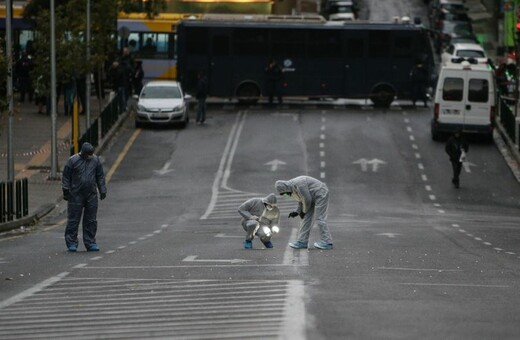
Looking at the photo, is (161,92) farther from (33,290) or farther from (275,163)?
(33,290)

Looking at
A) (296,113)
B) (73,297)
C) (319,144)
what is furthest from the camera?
(296,113)

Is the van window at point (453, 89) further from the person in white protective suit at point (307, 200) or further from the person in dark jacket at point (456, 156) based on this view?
the person in white protective suit at point (307, 200)

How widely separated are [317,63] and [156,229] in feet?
93.5

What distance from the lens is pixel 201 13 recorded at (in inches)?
2719

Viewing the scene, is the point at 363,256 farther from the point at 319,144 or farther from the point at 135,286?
the point at 319,144

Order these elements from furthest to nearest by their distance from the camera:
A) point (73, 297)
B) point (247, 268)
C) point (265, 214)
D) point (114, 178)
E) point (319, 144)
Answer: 1. point (319, 144)
2. point (114, 178)
3. point (265, 214)
4. point (247, 268)
5. point (73, 297)

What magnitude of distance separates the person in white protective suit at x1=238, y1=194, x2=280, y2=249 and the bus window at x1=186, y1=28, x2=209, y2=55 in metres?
35.6

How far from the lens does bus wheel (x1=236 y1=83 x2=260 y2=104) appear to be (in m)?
58.8

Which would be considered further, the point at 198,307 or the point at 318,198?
the point at 318,198

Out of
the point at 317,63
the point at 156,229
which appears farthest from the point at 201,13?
the point at 156,229

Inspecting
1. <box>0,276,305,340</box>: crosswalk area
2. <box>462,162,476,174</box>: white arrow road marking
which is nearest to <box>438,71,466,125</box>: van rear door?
<box>462,162,476,174</box>: white arrow road marking

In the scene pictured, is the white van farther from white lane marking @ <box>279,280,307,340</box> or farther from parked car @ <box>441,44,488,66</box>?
white lane marking @ <box>279,280,307,340</box>

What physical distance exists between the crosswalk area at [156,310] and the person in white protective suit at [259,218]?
570 centimetres

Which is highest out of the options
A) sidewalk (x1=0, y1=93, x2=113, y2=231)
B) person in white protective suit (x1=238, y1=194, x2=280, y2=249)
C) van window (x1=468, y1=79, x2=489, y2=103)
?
person in white protective suit (x1=238, y1=194, x2=280, y2=249)
